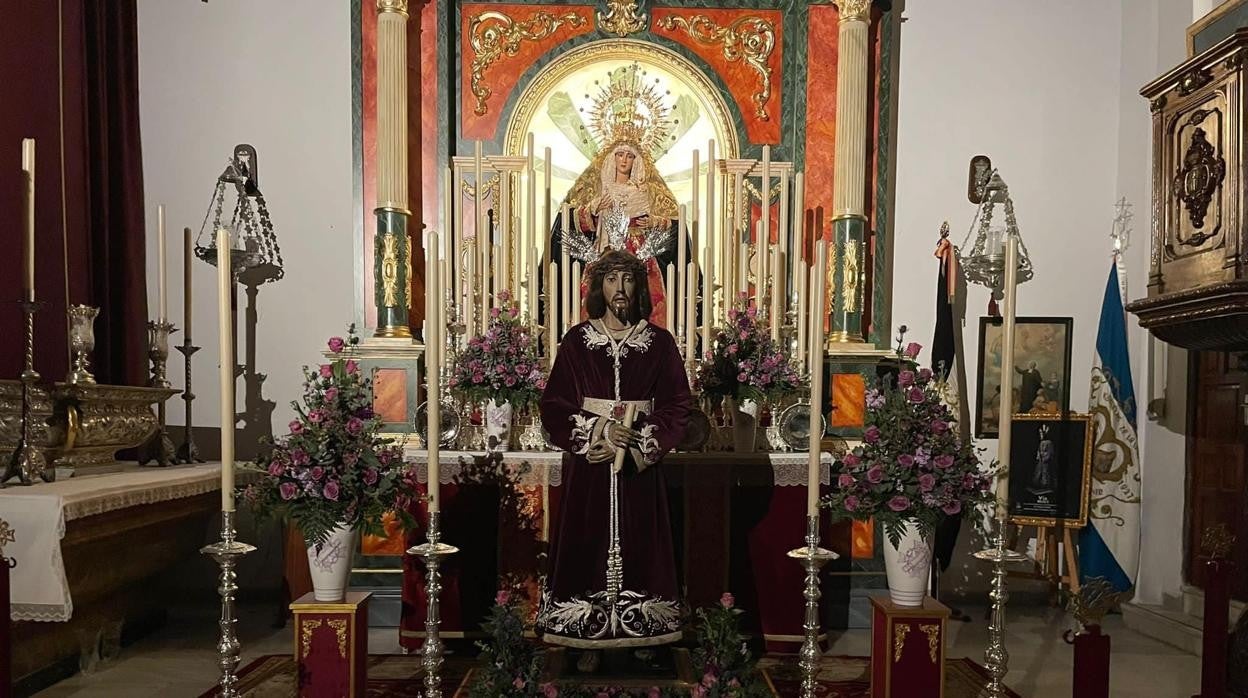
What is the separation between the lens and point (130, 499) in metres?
4.42

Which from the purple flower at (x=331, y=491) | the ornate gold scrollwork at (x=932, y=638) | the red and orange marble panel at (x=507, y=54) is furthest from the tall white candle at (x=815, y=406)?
the red and orange marble panel at (x=507, y=54)

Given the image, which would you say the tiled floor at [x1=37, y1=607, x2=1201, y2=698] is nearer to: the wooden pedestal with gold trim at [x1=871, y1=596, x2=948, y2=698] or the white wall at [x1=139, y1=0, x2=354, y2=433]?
the wooden pedestal with gold trim at [x1=871, y1=596, x2=948, y2=698]

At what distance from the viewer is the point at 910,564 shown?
3.45 meters

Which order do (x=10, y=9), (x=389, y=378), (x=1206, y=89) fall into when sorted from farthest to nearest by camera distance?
1. (x=389, y=378)
2. (x=10, y=9)
3. (x=1206, y=89)

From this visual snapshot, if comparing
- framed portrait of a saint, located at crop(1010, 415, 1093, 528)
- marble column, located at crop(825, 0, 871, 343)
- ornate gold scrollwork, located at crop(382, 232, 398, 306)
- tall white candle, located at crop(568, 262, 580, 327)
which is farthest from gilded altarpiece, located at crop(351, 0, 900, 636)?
framed portrait of a saint, located at crop(1010, 415, 1093, 528)

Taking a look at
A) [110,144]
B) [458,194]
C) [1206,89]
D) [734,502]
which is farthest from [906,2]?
[110,144]

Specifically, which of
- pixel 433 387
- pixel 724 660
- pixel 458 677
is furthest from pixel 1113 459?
pixel 433 387

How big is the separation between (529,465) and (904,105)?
14.1ft

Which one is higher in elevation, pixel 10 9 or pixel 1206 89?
pixel 10 9

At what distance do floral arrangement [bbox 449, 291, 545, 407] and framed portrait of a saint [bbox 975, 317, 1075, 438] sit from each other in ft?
12.0

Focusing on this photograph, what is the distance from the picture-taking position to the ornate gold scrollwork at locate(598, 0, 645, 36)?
6.78 meters

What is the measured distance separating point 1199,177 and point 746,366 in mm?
2758

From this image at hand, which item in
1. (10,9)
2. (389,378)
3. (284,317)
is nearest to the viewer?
(10,9)

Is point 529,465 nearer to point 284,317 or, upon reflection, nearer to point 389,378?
point 389,378
